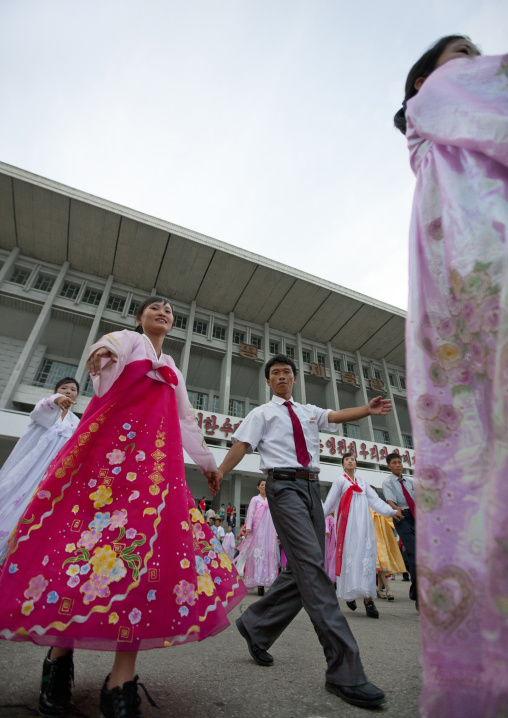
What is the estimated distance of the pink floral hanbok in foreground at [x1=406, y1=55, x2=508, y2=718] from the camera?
0.67 metres

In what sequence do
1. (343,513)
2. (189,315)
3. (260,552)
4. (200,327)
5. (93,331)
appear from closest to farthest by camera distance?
(343,513) → (260,552) → (93,331) → (189,315) → (200,327)

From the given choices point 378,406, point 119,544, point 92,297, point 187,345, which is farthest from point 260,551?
point 92,297

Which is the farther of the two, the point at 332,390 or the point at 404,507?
the point at 332,390

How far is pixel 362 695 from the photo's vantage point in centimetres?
137

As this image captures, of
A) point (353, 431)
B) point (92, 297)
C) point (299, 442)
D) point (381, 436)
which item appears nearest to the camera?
point (299, 442)

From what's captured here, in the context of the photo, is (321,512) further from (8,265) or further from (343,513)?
(8,265)

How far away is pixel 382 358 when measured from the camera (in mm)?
23188

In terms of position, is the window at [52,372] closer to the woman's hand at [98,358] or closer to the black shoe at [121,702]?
the woman's hand at [98,358]

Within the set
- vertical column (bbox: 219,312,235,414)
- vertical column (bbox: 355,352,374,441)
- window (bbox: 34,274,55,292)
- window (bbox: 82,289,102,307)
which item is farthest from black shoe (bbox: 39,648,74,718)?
vertical column (bbox: 355,352,374,441)

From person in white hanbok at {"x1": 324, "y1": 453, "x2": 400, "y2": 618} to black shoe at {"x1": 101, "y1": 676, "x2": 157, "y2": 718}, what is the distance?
3747 millimetres

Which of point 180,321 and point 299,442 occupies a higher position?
point 180,321

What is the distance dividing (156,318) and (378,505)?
414 cm

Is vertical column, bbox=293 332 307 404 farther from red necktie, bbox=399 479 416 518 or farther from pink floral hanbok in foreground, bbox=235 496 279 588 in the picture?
red necktie, bbox=399 479 416 518

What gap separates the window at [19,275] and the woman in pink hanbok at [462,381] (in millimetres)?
18907
